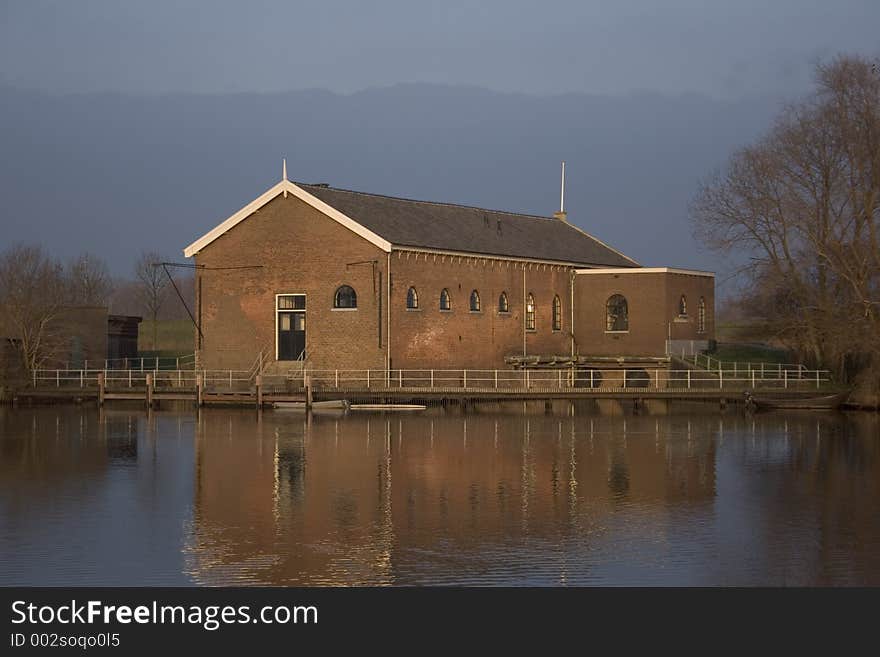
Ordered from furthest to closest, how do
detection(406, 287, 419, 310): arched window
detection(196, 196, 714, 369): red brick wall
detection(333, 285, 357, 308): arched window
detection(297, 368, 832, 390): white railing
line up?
detection(406, 287, 419, 310): arched window < detection(333, 285, 357, 308): arched window < detection(196, 196, 714, 369): red brick wall < detection(297, 368, 832, 390): white railing

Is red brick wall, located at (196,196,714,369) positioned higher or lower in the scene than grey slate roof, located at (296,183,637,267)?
lower

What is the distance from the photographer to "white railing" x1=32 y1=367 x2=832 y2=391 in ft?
157

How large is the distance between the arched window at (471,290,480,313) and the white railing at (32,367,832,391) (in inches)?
111

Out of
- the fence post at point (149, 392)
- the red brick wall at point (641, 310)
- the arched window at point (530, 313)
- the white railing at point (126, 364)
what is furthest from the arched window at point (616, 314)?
the fence post at point (149, 392)

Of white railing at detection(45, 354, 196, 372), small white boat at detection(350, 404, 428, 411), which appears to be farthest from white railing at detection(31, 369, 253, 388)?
small white boat at detection(350, 404, 428, 411)

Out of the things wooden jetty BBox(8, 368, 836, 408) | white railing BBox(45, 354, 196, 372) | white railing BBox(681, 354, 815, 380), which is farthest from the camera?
white railing BBox(45, 354, 196, 372)

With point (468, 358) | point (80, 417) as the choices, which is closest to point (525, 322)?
point (468, 358)

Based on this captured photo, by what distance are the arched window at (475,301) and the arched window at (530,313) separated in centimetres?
336

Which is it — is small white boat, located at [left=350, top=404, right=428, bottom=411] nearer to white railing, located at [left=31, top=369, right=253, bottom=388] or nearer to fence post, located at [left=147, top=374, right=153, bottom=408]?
white railing, located at [left=31, top=369, right=253, bottom=388]

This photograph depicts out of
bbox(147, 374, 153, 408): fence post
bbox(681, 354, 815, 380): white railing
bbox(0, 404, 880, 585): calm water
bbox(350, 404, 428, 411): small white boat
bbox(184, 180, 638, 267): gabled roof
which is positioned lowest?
bbox(0, 404, 880, 585): calm water

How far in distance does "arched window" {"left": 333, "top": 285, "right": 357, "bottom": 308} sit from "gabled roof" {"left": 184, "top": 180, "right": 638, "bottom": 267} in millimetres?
2120

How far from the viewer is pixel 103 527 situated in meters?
20.8

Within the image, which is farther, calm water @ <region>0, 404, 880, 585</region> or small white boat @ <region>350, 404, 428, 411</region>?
small white boat @ <region>350, 404, 428, 411</region>
